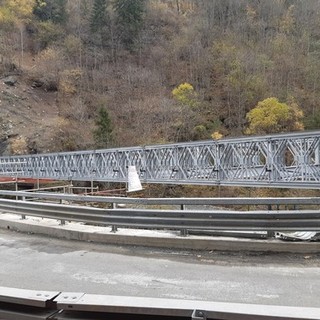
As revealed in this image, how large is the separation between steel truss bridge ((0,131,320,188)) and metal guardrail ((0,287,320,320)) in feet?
48.7

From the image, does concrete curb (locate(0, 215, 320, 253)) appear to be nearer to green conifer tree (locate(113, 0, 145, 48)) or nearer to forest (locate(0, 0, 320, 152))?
forest (locate(0, 0, 320, 152))

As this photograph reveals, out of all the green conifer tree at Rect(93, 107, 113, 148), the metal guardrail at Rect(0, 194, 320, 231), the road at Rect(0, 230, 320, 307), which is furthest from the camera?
the green conifer tree at Rect(93, 107, 113, 148)

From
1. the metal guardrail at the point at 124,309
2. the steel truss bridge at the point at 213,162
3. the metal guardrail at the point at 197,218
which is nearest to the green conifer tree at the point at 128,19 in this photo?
the steel truss bridge at the point at 213,162

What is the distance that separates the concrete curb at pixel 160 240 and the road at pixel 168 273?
0.20 metres

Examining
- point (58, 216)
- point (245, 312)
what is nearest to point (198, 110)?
point (58, 216)

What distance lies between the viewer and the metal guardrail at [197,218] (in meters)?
7.10

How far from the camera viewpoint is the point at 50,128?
52.7m

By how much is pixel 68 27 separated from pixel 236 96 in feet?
137

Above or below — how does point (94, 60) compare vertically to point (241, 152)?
above

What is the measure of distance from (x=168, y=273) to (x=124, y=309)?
155 inches

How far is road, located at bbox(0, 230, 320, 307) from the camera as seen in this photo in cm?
555

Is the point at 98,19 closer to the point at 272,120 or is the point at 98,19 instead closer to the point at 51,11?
the point at 51,11

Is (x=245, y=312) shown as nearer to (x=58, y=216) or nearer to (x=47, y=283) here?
(x=47, y=283)

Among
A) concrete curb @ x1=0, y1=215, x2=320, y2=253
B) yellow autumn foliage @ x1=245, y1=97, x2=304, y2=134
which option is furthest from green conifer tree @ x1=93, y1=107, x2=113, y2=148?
concrete curb @ x1=0, y1=215, x2=320, y2=253
